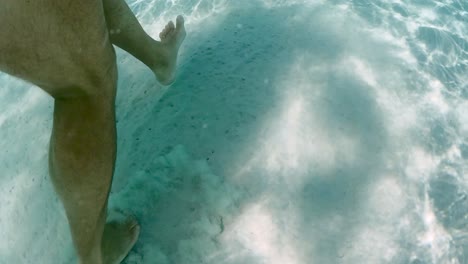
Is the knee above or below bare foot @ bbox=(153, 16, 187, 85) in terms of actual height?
above

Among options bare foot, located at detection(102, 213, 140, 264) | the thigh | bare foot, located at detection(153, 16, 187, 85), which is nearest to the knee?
the thigh

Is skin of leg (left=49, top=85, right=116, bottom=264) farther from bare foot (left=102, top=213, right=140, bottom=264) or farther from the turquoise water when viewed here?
the turquoise water

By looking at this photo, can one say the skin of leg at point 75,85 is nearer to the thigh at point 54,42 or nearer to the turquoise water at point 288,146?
the thigh at point 54,42

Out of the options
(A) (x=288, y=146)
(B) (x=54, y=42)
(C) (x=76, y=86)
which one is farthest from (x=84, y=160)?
(A) (x=288, y=146)

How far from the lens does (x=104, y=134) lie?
7.34 ft

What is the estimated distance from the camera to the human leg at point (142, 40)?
9.60ft

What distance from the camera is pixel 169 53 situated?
3719 mm

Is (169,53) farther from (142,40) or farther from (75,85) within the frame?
(75,85)

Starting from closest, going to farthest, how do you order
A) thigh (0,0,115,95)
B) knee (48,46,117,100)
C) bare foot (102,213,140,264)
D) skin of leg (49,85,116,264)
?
thigh (0,0,115,95)
knee (48,46,117,100)
skin of leg (49,85,116,264)
bare foot (102,213,140,264)

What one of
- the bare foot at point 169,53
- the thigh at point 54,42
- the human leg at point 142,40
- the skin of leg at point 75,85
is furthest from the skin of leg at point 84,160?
the bare foot at point 169,53

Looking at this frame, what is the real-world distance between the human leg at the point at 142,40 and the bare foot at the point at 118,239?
1.49m

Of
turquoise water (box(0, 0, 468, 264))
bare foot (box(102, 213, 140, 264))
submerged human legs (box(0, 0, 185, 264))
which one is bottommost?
bare foot (box(102, 213, 140, 264))

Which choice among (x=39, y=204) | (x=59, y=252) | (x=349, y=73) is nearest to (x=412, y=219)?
(x=349, y=73)

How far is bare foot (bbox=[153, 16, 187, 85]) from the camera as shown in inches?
144
